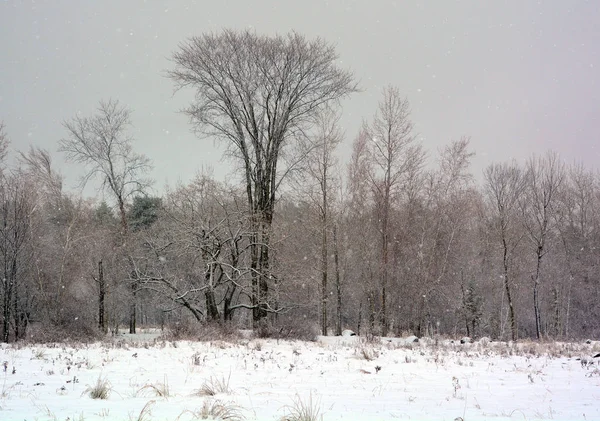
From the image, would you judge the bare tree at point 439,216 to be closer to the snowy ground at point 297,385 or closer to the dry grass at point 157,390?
the snowy ground at point 297,385

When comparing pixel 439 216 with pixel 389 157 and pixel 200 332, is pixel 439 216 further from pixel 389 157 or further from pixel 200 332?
pixel 200 332

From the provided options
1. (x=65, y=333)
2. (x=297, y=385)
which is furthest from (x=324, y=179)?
(x=297, y=385)

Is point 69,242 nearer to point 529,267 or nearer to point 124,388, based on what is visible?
point 124,388

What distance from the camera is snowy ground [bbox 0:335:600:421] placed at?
5.24m

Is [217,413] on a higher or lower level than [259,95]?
lower

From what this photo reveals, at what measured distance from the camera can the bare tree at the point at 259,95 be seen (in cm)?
1866

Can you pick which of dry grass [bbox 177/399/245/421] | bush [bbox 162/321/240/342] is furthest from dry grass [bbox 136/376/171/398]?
bush [bbox 162/321/240/342]

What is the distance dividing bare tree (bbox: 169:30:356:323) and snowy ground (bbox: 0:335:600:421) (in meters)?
8.54

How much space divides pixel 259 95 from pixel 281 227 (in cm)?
560

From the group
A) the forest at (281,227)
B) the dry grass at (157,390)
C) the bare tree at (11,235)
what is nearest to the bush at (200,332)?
the forest at (281,227)

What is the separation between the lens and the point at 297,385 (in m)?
7.09

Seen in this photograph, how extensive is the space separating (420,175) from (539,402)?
20.9m

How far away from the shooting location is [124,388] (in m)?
6.62

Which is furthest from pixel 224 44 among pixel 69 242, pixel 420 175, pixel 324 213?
pixel 69 242
